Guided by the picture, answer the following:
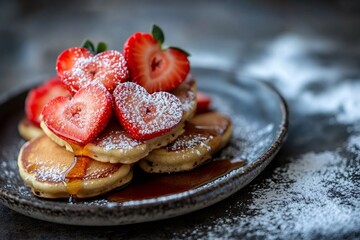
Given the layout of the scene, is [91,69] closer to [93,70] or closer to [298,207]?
[93,70]

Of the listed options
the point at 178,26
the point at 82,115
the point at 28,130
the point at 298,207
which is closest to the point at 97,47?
the point at 82,115

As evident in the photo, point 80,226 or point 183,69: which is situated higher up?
point 183,69

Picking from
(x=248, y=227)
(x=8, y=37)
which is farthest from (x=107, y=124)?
(x=8, y=37)

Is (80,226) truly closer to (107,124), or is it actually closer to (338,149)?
(107,124)

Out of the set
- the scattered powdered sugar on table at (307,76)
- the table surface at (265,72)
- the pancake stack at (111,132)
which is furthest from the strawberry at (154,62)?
the scattered powdered sugar on table at (307,76)

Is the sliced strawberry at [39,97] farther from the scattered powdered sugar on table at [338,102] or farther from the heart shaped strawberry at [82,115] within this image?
the scattered powdered sugar on table at [338,102]
